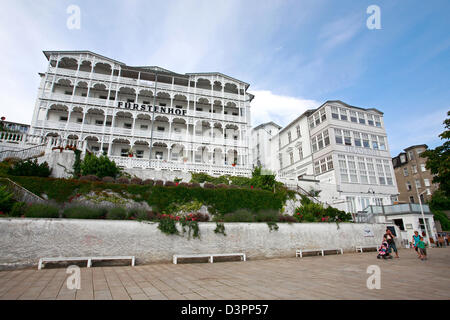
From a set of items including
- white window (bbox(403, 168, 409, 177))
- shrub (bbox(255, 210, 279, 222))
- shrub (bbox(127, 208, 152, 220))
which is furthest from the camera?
white window (bbox(403, 168, 409, 177))

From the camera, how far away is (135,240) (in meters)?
9.60

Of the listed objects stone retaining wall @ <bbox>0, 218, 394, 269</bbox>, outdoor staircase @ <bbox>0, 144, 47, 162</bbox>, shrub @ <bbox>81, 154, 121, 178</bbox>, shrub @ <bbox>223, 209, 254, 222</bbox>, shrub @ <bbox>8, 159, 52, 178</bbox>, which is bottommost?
stone retaining wall @ <bbox>0, 218, 394, 269</bbox>

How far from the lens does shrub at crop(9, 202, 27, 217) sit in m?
9.26

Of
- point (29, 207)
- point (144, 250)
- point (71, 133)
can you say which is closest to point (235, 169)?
point (144, 250)

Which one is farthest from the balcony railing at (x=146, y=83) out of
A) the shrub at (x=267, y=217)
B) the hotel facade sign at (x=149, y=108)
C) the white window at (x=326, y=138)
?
the shrub at (x=267, y=217)

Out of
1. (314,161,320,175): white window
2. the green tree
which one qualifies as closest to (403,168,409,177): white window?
(314,161,320,175): white window

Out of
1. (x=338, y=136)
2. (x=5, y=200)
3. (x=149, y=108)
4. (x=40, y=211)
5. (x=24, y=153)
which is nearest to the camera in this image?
(x=40, y=211)

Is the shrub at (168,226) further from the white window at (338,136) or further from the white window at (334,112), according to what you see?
the white window at (334,112)

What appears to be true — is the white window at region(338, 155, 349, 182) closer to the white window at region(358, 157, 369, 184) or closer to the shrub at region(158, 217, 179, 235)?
the white window at region(358, 157, 369, 184)

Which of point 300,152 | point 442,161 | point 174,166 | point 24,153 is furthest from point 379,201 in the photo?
point 24,153

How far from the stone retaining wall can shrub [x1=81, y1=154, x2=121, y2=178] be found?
703 cm

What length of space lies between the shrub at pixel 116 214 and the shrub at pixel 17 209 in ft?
10.5

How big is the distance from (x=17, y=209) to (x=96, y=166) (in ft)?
20.6

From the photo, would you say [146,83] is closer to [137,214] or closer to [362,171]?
[137,214]
